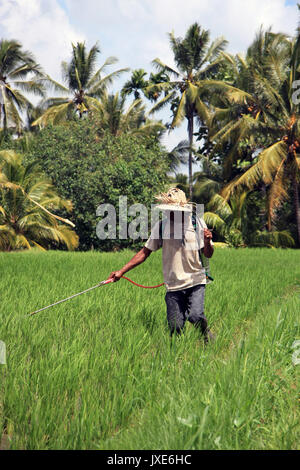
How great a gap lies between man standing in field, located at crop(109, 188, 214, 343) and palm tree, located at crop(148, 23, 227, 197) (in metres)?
17.6

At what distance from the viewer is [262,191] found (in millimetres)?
19234

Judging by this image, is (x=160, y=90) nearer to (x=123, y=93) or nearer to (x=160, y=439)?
(x=123, y=93)

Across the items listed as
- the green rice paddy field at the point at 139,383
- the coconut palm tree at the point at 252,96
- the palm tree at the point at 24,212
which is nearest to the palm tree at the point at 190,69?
the coconut palm tree at the point at 252,96

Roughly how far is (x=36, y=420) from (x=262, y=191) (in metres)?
18.3

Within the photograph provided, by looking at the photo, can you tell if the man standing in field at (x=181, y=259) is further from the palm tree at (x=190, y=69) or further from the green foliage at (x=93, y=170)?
the palm tree at (x=190, y=69)

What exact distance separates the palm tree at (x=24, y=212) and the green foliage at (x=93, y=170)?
1.08 m

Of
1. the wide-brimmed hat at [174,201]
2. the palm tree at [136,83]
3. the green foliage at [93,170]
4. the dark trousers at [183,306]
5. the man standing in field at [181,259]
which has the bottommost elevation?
the dark trousers at [183,306]

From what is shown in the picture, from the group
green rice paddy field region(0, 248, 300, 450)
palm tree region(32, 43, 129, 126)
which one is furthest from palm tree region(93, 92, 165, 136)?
green rice paddy field region(0, 248, 300, 450)

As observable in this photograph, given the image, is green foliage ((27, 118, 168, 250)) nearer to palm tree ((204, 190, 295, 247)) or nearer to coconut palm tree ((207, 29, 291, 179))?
palm tree ((204, 190, 295, 247))

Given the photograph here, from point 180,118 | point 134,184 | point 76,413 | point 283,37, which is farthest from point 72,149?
point 76,413

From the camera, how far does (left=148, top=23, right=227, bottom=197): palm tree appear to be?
2106 cm

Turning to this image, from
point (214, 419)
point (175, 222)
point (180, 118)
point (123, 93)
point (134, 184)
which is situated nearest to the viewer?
point (214, 419)

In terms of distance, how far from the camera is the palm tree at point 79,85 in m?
22.2

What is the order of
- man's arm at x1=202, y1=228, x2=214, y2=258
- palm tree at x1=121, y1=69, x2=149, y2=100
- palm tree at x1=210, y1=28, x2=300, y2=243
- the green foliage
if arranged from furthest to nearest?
palm tree at x1=121, y1=69, x2=149, y2=100 → palm tree at x1=210, y1=28, x2=300, y2=243 → the green foliage → man's arm at x1=202, y1=228, x2=214, y2=258
